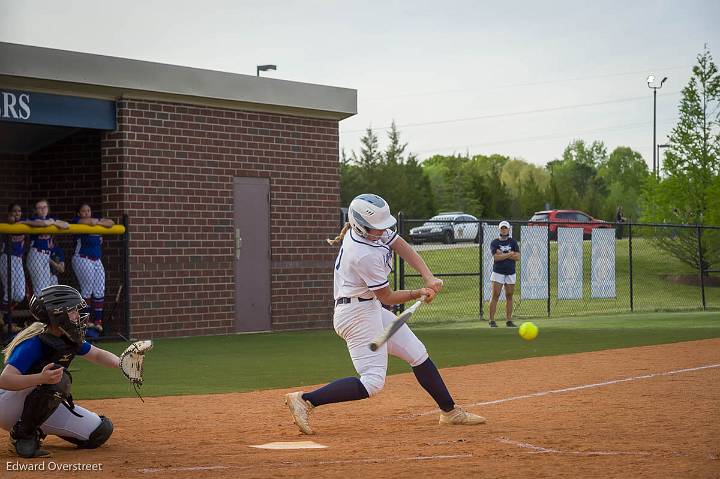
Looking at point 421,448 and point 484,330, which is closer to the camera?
point 421,448

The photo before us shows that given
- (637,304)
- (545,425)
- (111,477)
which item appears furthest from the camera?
(637,304)

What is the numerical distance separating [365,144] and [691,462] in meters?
62.8

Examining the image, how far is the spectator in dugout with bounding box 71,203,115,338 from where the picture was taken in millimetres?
18281

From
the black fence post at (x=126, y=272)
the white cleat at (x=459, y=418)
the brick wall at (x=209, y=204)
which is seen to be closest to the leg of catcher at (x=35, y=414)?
the white cleat at (x=459, y=418)

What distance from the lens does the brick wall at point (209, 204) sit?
19.3m

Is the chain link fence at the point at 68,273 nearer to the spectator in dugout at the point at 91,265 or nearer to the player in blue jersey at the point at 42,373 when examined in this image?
the spectator in dugout at the point at 91,265

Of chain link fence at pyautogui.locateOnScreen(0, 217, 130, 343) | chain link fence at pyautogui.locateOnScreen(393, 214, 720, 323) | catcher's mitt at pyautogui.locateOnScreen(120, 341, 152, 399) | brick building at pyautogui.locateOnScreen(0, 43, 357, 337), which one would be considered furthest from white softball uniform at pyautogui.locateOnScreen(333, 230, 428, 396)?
chain link fence at pyautogui.locateOnScreen(393, 214, 720, 323)

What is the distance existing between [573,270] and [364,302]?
18.8 m

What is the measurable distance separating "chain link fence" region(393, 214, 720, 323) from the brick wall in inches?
77.5

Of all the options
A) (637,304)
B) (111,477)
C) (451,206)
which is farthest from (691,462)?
(451,206)

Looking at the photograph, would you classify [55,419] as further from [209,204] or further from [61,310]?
[209,204]

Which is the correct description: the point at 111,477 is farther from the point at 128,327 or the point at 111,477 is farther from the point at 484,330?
the point at 484,330

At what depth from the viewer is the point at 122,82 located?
18812mm

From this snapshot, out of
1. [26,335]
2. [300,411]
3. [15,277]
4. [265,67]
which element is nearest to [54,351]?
[26,335]
